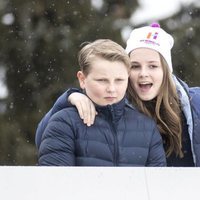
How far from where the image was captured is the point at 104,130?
3328 mm

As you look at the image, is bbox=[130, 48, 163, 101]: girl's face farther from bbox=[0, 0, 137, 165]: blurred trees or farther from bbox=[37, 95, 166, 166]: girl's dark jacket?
bbox=[0, 0, 137, 165]: blurred trees

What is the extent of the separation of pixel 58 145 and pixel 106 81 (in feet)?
1.02

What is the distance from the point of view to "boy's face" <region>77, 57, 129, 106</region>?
131 inches

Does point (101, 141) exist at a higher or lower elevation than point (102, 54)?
lower

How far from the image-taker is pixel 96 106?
3.38 metres

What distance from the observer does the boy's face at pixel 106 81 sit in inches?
131

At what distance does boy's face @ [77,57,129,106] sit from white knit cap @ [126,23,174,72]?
312 mm

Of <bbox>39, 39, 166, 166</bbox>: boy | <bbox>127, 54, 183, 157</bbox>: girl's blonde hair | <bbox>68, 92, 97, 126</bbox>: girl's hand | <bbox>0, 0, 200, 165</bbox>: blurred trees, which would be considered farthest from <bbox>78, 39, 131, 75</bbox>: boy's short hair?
<bbox>0, 0, 200, 165</bbox>: blurred trees
